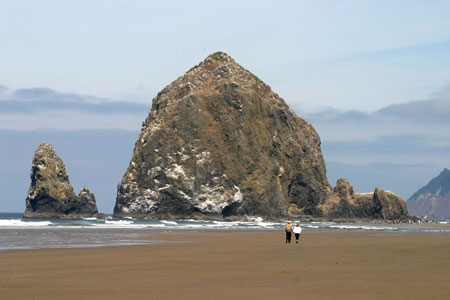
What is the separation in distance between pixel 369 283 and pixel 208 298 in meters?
4.37

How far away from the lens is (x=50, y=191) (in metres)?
140

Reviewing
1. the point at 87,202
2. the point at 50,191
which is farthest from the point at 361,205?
the point at 50,191

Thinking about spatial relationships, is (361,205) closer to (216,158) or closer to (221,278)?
(216,158)

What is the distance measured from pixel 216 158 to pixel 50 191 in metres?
39.3

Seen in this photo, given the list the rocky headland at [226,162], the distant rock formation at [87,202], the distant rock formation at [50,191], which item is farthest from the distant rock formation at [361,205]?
the distant rock formation at [50,191]

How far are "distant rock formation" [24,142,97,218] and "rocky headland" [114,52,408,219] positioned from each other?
40.5ft

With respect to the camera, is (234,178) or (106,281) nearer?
(106,281)

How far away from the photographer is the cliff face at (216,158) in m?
144

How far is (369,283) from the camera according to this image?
1488 cm

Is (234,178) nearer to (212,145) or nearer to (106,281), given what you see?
(212,145)

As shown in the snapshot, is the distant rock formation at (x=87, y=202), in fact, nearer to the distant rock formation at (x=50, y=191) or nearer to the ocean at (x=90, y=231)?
the distant rock formation at (x=50, y=191)

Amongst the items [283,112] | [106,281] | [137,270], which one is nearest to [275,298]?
[106,281]

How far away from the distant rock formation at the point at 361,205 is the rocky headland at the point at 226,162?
27 cm

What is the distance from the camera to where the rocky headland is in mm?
Answer: 144250
